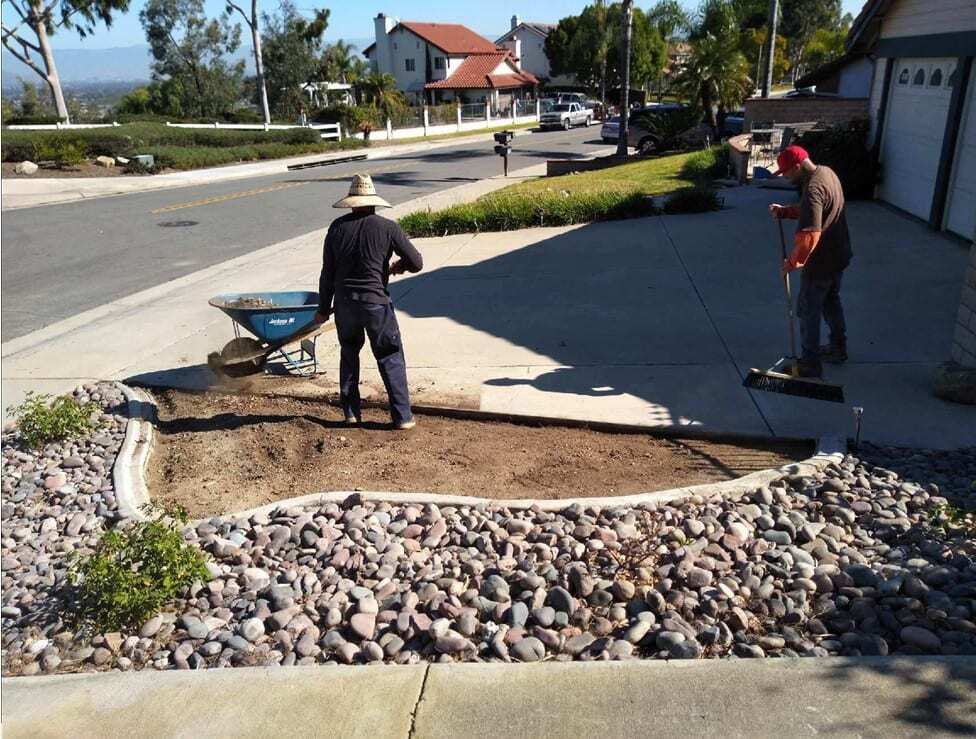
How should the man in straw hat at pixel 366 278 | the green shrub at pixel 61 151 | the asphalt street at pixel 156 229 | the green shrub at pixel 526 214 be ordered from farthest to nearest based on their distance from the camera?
the green shrub at pixel 61 151
the green shrub at pixel 526 214
the asphalt street at pixel 156 229
the man in straw hat at pixel 366 278

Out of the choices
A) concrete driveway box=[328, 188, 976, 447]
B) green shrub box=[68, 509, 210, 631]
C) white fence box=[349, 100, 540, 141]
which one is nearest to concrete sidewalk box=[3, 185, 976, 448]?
concrete driveway box=[328, 188, 976, 447]

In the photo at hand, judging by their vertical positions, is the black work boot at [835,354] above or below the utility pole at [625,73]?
below

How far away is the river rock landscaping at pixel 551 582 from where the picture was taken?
11.9 ft

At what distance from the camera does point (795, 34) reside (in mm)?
89875

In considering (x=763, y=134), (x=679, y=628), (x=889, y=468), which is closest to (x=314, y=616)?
(x=679, y=628)

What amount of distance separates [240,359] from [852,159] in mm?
11930

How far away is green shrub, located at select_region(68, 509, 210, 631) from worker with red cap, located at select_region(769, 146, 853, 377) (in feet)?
15.3

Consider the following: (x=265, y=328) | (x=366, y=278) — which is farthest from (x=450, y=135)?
(x=366, y=278)

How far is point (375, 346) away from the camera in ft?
19.9

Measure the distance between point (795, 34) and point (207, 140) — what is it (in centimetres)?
7774

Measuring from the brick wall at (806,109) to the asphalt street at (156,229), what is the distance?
8023mm

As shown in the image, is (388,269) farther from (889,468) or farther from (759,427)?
(889,468)

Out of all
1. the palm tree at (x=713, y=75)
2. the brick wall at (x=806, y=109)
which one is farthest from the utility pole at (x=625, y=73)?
the brick wall at (x=806, y=109)

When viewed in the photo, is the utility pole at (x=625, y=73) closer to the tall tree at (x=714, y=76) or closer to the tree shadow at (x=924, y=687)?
the tall tree at (x=714, y=76)
